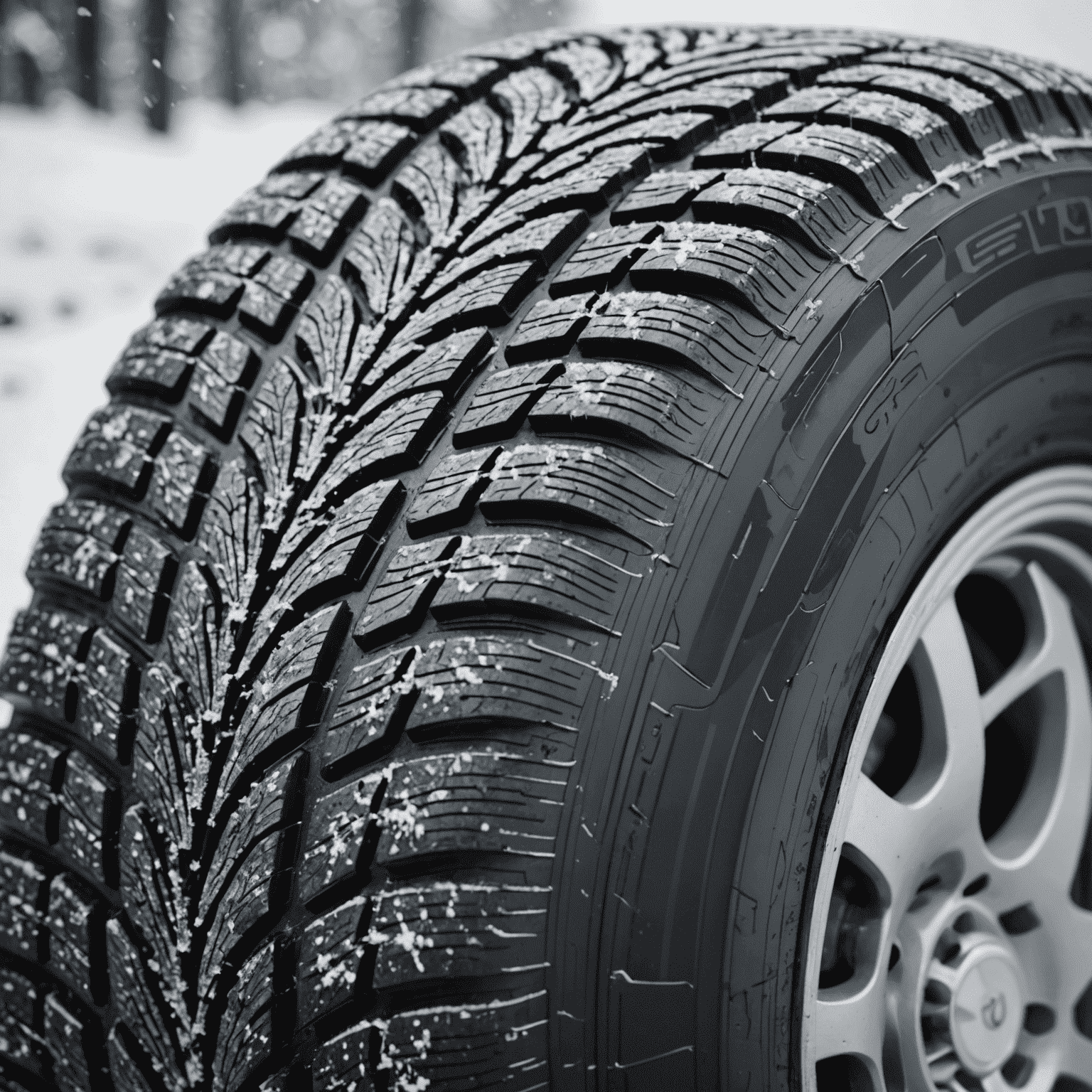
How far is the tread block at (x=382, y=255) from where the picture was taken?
137cm

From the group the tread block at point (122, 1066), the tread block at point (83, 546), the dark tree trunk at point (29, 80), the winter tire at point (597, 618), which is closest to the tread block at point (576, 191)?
the winter tire at point (597, 618)

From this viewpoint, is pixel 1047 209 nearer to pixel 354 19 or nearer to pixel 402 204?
pixel 402 204

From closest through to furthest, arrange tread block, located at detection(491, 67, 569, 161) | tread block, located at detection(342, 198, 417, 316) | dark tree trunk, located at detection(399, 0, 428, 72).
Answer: tread block, located at detection(342, 198, 417, 316), tread block, located at detection(491, 67, 569, 161), dark tree trunk, located at detection(399, 0, 428, 72)

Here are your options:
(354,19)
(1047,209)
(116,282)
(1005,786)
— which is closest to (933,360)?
(1047,209)

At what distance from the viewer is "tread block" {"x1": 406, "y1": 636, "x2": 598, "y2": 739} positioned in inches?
37.3

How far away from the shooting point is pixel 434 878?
949mm

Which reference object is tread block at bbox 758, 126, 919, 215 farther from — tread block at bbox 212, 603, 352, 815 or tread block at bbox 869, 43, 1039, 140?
tread block at bbox 212, 603, 352, 815

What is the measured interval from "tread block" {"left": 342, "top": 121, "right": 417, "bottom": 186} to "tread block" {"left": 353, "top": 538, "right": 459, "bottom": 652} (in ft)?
2.16

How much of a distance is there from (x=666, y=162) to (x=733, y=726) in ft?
2.18

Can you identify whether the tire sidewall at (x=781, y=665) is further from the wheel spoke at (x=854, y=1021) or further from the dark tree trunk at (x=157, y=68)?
the dark tree trunk at (x=157, y=68)

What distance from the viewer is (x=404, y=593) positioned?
40.9 inches

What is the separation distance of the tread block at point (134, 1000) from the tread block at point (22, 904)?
0.37 ft

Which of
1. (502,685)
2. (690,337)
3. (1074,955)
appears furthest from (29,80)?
(1074,955)

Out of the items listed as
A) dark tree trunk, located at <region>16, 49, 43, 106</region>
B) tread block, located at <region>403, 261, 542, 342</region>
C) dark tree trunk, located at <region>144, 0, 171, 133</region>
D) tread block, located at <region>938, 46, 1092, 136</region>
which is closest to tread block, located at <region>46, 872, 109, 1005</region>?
tread block, located at <region>403, 261, 542, 342</region>
